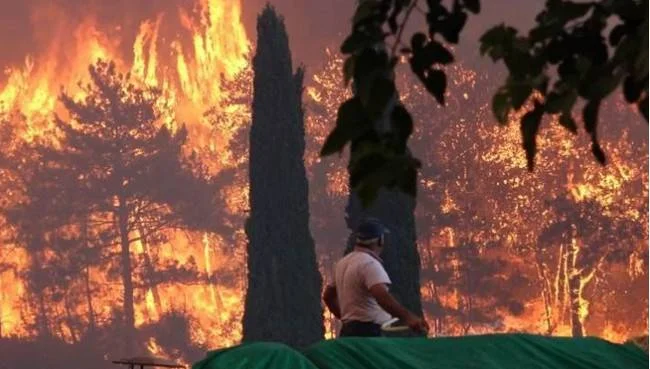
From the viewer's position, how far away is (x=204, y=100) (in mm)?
57312

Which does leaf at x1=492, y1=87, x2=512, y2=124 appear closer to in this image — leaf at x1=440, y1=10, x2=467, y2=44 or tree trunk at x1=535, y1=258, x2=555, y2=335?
leaf at x1=440, y1=10, x2=467, y2=44

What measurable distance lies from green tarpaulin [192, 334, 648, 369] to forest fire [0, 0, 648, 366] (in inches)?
1464

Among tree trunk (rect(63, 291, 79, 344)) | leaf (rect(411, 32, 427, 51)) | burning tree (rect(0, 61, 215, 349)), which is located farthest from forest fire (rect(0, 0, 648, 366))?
leaf (rect(411, 32, 427, 51))

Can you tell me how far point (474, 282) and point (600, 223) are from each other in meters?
4.25

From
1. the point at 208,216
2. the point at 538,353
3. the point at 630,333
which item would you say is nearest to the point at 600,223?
the point at 630,333

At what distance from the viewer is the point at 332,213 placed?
50.3 m

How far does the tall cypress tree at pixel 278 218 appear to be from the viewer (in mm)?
32250

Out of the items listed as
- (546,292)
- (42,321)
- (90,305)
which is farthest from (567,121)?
(42,321)

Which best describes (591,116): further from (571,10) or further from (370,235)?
(370,235)

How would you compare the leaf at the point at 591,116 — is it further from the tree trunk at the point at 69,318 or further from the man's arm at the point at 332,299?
the tree trunk at the point at 69,318

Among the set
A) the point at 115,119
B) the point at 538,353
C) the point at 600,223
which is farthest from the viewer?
the point at 115,119

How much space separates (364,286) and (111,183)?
1618 inches

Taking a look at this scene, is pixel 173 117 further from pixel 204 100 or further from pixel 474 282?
pixel 474 282

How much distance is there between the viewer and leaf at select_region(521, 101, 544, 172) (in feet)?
11.3
